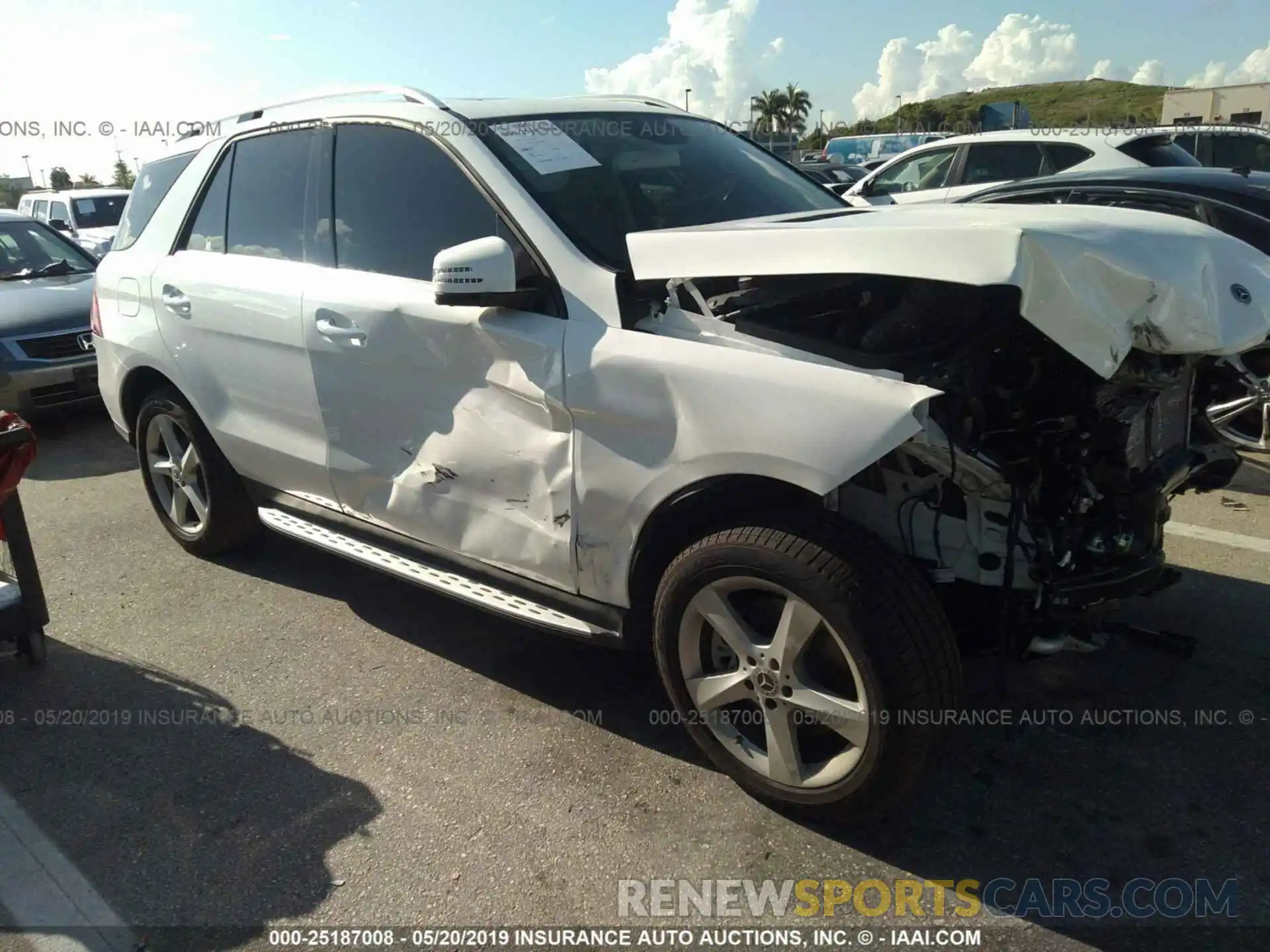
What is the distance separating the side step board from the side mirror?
949 mm

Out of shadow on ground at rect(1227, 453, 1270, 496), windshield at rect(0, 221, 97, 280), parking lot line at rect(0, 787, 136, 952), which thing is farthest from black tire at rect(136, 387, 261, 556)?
shadow on ground at rect(1227, 453, 1270, 496)

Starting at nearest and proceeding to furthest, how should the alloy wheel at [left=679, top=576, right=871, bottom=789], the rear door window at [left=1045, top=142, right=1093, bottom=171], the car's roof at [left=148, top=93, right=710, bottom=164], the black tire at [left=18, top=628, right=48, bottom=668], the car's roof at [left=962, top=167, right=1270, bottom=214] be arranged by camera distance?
1. the alloy wheel at [left=679, top=576, right=871, bottom=789]
2. the car's roof at [left=148, top=93, right=710, bottom=164]
3. the black tire at [left=18, top=628, right=48, bottom=668]
4. the car's roof at [left=962, top=167, right=1270, bottom=214]
5. the rear door window at [left=1045, top=142, right=1093, bottom=171]

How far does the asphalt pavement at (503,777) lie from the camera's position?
8.00 ft

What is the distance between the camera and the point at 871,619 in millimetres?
2264

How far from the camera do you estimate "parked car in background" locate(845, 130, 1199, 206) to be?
27.8 feet

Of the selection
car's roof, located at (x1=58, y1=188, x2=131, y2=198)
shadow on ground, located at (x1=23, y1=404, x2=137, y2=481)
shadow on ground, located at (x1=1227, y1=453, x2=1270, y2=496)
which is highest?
car's roof, located at (x1=58, y1=188, x2=131, y2=198)

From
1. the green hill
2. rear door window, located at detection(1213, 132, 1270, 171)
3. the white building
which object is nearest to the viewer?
rear door window, located at detection(1213, 132, 1270, 171)

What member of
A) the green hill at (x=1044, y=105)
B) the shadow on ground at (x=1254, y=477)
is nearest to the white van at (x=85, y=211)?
the shadow on ground at (x=1254, y=477)

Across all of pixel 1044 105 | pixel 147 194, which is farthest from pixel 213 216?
pixel 1044 105

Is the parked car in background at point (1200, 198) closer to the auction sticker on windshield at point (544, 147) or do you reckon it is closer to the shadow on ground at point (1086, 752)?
the shadow on ground at point (1086, 752)

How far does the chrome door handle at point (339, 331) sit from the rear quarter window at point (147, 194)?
1500 millimetres

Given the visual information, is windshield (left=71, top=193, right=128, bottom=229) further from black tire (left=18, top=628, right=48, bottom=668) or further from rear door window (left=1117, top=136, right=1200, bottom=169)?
rear door window (left=1117, top=136, right=1200, bottom=169)

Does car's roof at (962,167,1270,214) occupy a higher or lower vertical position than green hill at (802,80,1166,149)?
lower

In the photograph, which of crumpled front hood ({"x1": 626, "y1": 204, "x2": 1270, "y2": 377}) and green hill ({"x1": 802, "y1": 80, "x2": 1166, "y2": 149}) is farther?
green hill ({"x1": 802, "y1": 80, "x2": 1166, "y2": 149})
